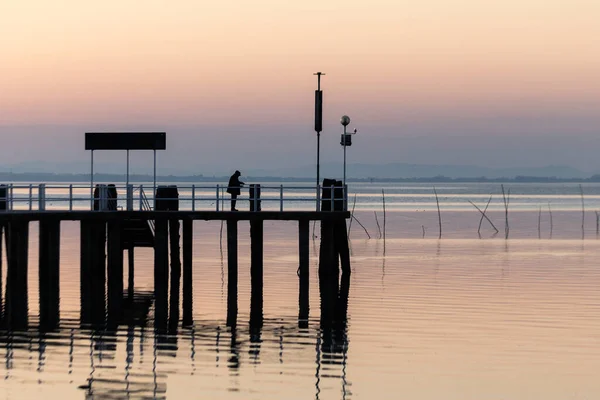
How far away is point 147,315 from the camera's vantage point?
36.0 meters

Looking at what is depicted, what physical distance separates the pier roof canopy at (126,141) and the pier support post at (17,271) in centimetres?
431

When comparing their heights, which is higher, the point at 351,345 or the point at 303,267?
the point at 303,267

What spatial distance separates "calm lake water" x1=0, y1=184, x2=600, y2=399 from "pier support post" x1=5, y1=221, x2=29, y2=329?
608 millimetres

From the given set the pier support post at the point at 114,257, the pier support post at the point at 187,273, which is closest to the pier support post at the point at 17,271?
the pier support post at the point at 114,257

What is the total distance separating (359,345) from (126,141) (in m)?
19.9

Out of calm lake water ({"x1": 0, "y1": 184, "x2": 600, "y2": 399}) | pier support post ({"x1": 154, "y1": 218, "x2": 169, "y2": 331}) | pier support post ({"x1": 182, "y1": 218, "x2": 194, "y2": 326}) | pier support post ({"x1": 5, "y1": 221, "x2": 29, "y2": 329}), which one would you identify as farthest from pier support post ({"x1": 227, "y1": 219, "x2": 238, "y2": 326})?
pier support post ({"x1": 5, "y1": 221, "x2": 29, "y2": 329})

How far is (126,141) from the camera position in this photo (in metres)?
46.1

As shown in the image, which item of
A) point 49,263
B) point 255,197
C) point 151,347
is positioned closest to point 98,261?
point 49,263

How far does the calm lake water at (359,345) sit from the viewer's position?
23656 mm

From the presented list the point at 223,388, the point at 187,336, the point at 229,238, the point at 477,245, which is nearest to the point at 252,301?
the point at 229,238

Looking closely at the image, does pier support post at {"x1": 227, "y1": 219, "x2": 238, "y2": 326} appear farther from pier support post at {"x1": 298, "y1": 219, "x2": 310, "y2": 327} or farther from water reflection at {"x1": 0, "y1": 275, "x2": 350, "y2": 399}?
water reflection at {"x1": 0, "y1": 275, "x2": 350, "y2": 399}

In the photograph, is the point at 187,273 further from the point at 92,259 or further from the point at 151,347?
the point at 151,347

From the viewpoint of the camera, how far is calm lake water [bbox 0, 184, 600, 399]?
23656 mm

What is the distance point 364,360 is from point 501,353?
3401 mm
